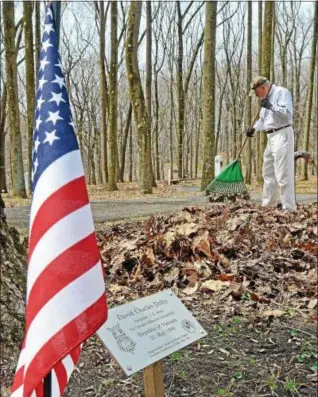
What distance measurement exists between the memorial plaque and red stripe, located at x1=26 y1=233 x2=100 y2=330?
40 cm

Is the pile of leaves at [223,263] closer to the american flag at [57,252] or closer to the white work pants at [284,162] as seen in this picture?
the white work pants at [284,162]

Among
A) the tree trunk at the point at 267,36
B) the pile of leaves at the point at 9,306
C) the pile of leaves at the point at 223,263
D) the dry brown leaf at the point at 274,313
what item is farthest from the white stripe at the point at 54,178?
the tree trunk at the point at 267,36

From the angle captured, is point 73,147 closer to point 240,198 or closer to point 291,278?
point 291,278

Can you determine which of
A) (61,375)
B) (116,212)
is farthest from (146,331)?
(116,212)

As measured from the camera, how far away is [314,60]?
739 inches

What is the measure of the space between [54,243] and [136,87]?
9775 millimetres

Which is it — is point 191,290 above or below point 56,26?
below

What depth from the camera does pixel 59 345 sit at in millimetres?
1370

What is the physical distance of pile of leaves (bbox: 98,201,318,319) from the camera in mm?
3369

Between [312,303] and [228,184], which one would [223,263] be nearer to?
[312,303]

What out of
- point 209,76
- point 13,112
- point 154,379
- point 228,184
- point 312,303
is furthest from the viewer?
point 13,112

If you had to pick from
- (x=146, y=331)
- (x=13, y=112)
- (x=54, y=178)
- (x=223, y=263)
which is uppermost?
(x=13, y=112)

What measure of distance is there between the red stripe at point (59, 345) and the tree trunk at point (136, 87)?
9657 mm

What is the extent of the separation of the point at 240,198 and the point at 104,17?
12.8 metres
